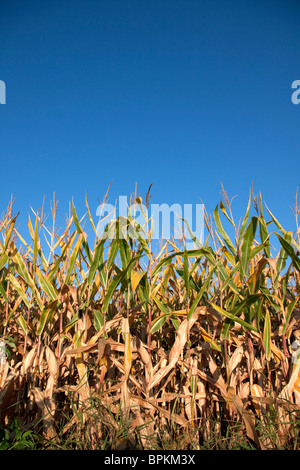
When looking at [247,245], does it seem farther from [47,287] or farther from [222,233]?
[47,287]

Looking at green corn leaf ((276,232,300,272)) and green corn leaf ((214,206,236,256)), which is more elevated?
green corn leaf ((214,206,236,256))

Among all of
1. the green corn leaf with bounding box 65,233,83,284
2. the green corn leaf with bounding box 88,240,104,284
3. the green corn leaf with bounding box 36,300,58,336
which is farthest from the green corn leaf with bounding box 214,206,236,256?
the green corn leaf with bounding box 36,300,58,336

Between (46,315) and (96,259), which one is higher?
(96,259)

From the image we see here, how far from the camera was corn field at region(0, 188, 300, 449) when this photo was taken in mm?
2193

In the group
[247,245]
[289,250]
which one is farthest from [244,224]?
[289,250]

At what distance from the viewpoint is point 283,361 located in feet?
7.93

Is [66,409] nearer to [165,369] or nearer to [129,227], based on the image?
[165,369]

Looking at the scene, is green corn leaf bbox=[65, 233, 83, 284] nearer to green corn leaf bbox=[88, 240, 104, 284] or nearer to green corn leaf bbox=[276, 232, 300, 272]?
green corn leaf bbox=[88, 240, 104, 284]

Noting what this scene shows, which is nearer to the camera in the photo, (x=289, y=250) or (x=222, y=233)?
(x=289, y=250)

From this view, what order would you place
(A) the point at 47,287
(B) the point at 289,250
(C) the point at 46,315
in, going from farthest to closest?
(A) the point at 47,287 < (C) the point at 46,315 < (B) the point at 289,250

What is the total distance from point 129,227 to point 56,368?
1.22 m

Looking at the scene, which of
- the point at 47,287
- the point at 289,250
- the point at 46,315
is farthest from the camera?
the point at 47,287

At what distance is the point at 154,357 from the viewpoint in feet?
9.15

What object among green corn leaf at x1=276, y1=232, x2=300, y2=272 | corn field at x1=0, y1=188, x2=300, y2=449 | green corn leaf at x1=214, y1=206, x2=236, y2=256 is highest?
green corn leaf at x1=214, y1=206, x2=236, y2=256
